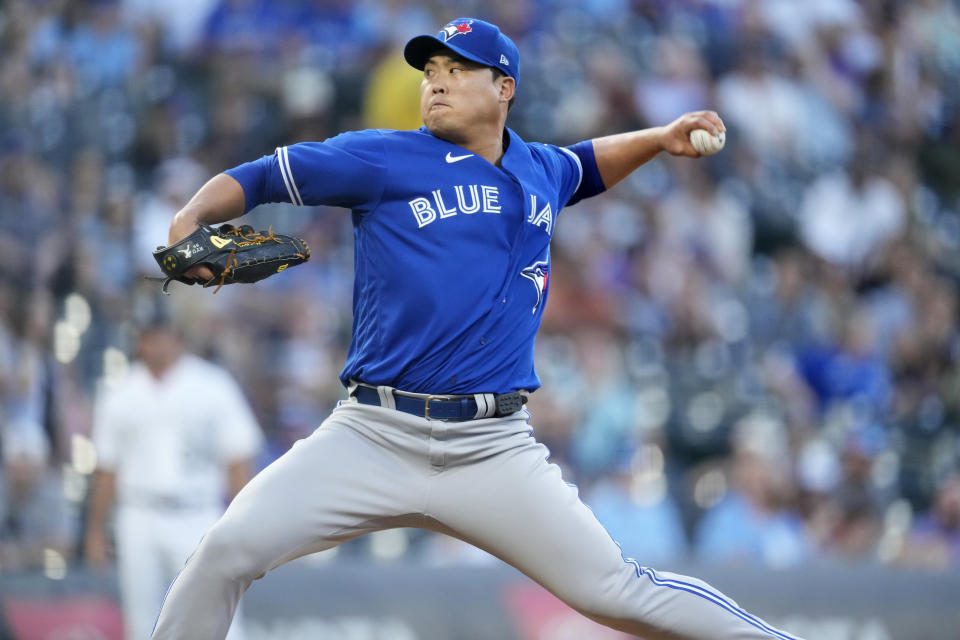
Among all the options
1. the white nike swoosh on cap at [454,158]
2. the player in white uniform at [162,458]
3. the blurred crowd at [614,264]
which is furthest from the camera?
the blurred crowd at [614,264]

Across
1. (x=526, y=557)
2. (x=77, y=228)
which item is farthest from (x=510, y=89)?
(x=77, y=228)

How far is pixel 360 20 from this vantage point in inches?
426

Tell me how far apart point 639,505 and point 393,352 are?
4.48 m

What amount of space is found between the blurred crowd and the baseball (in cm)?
381

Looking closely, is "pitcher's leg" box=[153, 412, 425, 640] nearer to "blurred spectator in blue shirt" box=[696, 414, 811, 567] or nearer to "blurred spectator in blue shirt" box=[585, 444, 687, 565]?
"blurred spectator in blue shirt" box=[585, 444, 687, 565]

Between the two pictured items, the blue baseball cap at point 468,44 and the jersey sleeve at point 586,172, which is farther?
the jersey sleeve at point 586,172

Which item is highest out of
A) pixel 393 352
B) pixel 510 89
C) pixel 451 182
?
pixel 510 89

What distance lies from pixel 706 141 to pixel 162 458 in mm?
3851

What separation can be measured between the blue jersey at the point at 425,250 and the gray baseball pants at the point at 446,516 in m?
0.17

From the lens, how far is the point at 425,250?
3.90m

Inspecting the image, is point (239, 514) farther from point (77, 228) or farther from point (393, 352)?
point (77, 228)

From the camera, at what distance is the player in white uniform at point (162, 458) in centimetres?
686

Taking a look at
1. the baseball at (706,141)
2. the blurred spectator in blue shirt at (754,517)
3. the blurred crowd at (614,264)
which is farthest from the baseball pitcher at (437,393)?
the blurred spectator in blue shirt at (754,517)

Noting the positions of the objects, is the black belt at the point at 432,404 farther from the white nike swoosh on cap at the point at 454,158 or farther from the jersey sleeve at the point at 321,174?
the white nike swoosh on cap at the point at 454,158
